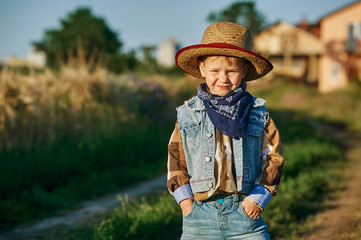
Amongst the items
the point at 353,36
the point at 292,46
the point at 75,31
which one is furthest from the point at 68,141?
the point at 75,31

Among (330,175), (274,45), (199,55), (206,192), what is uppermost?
(274,45)

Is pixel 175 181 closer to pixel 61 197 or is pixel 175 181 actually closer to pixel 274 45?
pixel 61 197

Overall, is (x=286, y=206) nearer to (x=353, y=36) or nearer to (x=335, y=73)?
(x=353, y=36)

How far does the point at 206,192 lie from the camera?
2336 millimetres

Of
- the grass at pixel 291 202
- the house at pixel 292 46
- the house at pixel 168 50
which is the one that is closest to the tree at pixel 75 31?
the house at pixel 292 46

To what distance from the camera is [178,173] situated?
7.93ft

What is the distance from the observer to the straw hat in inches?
90.5

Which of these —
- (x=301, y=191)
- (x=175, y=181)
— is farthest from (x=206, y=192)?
(x=301, y=191)

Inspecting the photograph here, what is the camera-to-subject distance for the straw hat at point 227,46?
2299 millimetres

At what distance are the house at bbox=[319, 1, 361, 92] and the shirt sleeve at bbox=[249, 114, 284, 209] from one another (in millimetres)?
23479

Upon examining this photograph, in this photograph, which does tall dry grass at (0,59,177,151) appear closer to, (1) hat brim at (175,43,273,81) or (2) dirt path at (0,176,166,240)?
(2) dirt path at (0,176,166,240)

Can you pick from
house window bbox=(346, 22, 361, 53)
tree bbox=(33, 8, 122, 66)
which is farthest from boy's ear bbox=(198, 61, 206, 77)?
tree bbox=(33, 8, 122, 66)

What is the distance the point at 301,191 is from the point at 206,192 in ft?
10.9

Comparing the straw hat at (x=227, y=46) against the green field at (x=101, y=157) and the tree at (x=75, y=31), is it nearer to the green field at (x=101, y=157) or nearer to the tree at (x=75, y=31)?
the green field at (x=101, y=157)
